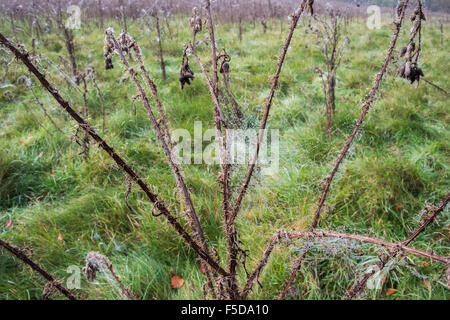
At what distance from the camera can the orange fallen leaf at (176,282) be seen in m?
1.75

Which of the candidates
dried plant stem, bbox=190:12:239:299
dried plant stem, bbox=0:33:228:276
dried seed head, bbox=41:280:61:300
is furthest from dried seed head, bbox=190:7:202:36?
dried seed head, bbox=41:280:61:300

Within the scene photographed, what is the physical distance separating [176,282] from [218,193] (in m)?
0.77

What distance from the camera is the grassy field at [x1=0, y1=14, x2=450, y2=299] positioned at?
1718 millimetres

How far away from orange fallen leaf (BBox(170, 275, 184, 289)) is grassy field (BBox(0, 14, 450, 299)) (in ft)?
0.09

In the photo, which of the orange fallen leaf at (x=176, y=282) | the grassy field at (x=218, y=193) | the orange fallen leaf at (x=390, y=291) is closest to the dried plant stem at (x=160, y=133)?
the grassy field at (x=218, y=193)

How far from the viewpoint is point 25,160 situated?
2850 mm

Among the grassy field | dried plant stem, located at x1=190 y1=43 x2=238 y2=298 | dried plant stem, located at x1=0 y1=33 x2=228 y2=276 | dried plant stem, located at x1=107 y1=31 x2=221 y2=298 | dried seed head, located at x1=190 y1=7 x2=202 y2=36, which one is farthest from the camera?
the grassy field

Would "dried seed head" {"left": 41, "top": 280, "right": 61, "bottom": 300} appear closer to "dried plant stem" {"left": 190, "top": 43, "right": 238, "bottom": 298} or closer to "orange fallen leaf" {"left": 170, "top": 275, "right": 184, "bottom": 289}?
"dried plant stem" {"left": 190, "top": 43, "right": 238, "bottom": 298}

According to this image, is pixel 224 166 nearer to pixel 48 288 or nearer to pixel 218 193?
pixel 48 288

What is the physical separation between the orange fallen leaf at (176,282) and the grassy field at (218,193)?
0.03m

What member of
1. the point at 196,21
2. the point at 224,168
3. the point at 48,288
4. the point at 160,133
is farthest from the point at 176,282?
the point at 196,21

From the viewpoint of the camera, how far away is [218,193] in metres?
2.31
